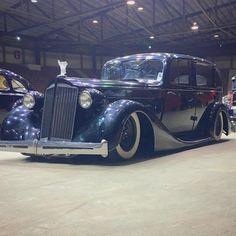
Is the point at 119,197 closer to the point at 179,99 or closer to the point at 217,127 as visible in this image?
the point at 179,99

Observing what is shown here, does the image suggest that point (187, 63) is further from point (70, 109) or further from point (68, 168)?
point (68, 168)

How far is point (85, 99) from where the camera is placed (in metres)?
4.89

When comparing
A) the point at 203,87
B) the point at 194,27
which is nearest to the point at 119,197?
the point at 203,87

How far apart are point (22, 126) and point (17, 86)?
4.03 meters

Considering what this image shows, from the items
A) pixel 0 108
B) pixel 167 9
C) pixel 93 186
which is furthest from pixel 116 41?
pixel 93 186

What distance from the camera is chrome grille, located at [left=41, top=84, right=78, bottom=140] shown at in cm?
499

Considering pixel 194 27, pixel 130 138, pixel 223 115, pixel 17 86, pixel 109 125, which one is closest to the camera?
pixel 109 125

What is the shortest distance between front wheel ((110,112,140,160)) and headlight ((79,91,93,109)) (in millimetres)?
547

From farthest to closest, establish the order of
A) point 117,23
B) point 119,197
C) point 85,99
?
1. point 117,23
2. point 85,99
3. point 119,197

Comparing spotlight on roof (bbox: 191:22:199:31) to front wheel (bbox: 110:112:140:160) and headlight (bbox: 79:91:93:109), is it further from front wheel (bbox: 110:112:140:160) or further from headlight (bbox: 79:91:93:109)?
headlight (bbox: 79:91:93:109)

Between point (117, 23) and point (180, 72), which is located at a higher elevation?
point (117, 23)

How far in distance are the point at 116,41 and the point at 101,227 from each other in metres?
20.1

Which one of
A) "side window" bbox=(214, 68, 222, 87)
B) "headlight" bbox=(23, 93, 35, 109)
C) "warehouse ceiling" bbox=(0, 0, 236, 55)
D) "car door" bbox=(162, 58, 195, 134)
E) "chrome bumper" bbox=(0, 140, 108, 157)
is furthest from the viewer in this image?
"warehouse ceiling" bbox=(0, 0, 236, 55)

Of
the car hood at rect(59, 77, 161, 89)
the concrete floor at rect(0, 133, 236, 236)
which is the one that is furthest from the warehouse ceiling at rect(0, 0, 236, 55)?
the concrete floor at rect(0, 133, 236, 236)
